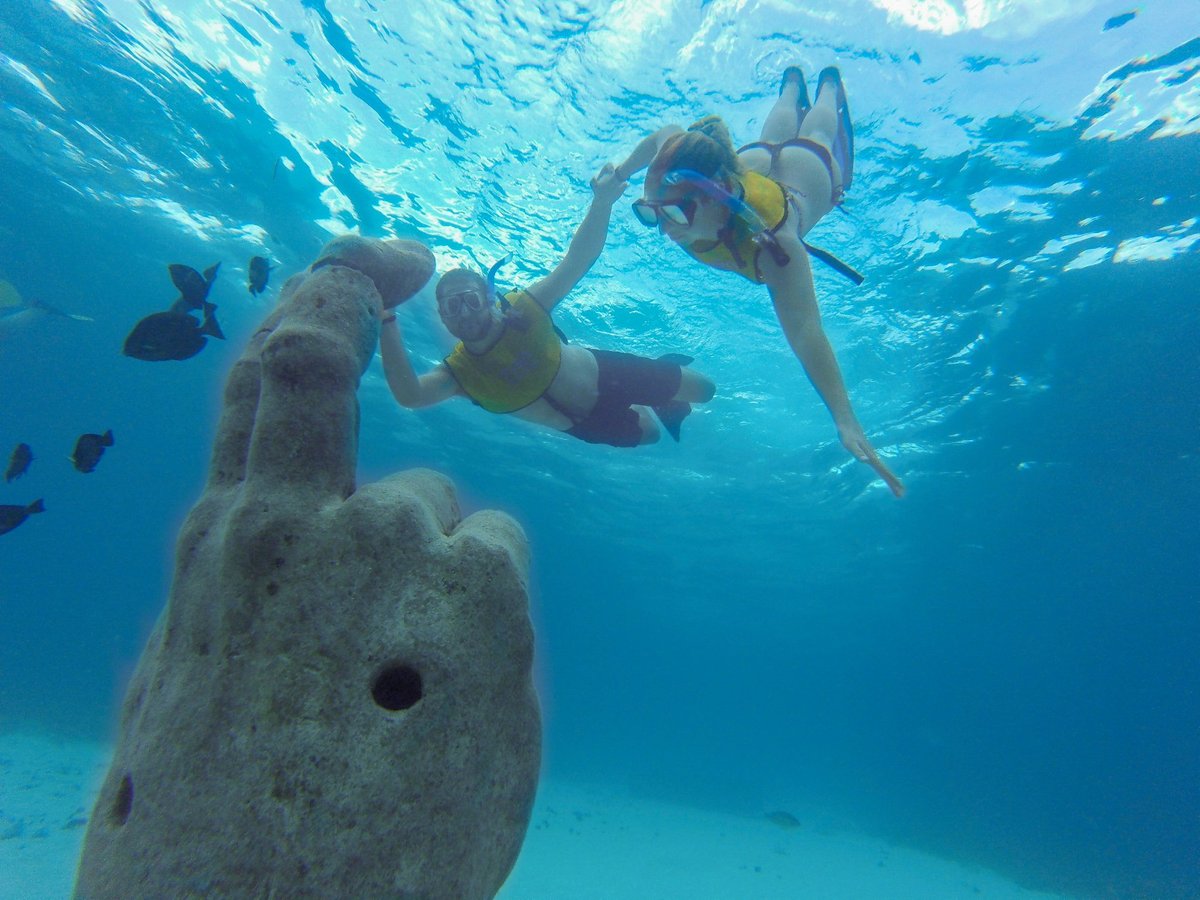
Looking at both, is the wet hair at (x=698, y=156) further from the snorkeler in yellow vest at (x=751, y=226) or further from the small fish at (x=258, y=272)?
the small fish at (x=258, y=272)

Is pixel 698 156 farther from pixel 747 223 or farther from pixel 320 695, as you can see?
pixel 320 695

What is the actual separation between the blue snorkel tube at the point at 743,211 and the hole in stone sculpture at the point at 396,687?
3.16m

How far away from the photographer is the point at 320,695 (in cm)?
173

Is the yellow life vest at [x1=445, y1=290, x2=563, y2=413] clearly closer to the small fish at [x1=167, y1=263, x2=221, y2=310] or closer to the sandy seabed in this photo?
the small fish at [x1=167, y1=263, x2=221, y2=310]

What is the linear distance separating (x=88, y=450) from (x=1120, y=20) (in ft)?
48.8

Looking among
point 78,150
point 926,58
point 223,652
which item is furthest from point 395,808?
point 78,150

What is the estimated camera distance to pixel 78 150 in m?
15.9

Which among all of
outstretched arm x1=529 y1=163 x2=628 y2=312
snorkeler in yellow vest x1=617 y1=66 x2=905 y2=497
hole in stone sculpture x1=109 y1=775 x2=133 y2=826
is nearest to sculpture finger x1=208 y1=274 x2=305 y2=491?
hole in stone sculpture x1=109 y1=775 x2=133 y2=826

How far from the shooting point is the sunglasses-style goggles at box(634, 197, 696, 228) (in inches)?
149

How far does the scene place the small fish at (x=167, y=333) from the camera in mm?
4164

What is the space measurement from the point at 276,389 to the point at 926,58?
11.6 m

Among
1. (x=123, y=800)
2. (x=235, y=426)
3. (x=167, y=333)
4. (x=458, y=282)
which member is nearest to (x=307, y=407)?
(x=235, y=426)

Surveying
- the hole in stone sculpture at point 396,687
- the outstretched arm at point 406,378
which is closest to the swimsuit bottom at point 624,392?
the outstretched arm at point 406,378

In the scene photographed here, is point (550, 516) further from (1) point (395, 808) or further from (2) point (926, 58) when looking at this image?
(1) point (395, 808)
